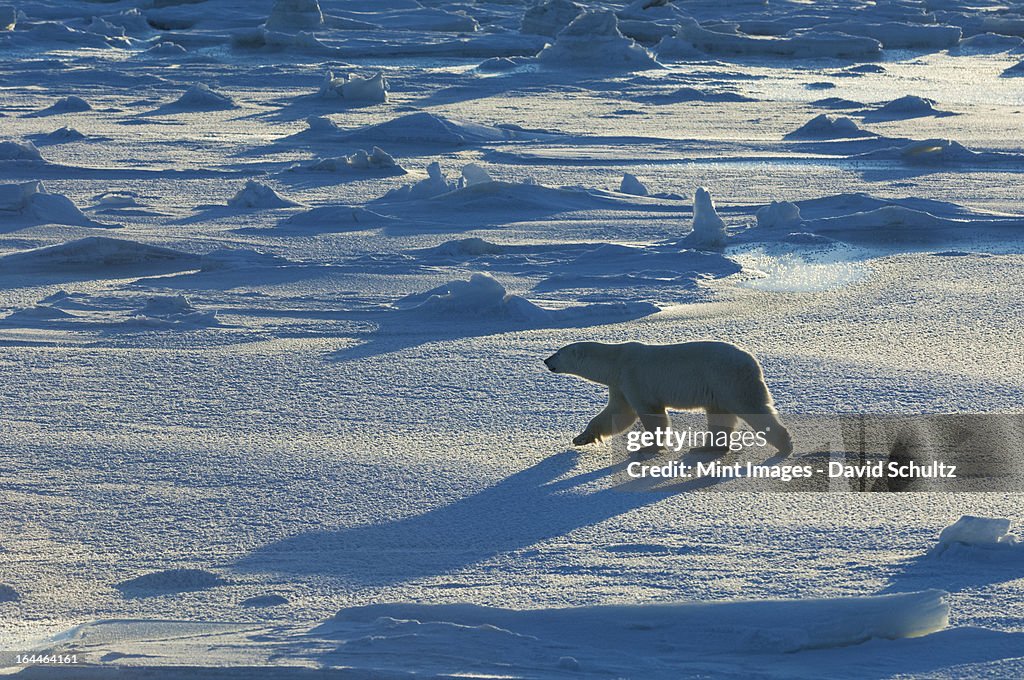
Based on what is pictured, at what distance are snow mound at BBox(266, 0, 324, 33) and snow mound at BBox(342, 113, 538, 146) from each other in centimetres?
976

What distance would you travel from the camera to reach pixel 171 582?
272 cm

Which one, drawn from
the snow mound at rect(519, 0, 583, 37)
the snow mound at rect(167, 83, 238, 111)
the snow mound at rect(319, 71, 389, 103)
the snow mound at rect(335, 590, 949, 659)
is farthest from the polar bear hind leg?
the snow mound at rect(519, 0, 583, 37)

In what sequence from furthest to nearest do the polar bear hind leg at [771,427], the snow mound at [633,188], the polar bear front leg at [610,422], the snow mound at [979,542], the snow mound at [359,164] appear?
the snow mound at [359,164] < the snow mound at [633,188] < the polar bear front leg at [610,422] < the polar bear hind leg at [771,427] < the snow mound at [979,542]

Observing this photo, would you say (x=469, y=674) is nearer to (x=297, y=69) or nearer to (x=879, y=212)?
(x=879, y=212)

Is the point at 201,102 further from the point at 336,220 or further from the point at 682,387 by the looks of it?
the point at 682,387

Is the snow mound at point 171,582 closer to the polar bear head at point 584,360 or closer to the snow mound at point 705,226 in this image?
the polar bear head at point 584,360

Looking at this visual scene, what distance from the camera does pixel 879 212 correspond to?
23.2 ft

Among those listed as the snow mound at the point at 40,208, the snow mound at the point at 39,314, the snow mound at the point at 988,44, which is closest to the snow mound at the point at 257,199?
the snow mound at the point at 40,208

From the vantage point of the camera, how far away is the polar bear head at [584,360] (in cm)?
377

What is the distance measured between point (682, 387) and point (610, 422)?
0.70 feet

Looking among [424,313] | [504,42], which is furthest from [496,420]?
[504,42]

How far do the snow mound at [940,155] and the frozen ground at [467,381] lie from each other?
0.04m

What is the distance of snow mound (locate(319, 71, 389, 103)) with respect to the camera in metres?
13.2

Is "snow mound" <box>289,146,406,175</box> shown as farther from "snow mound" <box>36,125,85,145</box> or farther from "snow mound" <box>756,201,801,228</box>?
"snow mound" <box>756,201,801,228</box>
